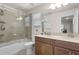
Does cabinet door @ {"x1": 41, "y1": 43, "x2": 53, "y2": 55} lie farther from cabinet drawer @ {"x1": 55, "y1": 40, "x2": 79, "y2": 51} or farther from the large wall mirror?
the large wall mirror

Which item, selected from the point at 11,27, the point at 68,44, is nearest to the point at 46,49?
the point at 68,44

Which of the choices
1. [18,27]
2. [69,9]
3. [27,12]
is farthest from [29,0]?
[69,9]

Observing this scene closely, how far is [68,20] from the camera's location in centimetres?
143

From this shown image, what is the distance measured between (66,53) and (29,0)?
100 centimetres

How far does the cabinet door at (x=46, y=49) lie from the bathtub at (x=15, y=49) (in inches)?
9.8

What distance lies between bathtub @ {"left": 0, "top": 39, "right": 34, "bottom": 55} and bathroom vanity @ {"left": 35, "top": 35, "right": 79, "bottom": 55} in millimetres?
197

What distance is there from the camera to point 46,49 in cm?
150

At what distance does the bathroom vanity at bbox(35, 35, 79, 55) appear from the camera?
1230 mm

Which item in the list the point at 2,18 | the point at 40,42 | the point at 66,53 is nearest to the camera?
the point at 66,53

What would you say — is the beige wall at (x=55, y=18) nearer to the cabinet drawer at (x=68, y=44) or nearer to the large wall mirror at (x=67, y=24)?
the large wall mirror at (x=67, y=24)

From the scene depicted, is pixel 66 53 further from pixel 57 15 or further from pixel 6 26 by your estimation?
pixel 6 26

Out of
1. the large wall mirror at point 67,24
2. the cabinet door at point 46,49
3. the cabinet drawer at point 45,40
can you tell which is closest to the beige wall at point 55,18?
the large wall mirror at point 67,24

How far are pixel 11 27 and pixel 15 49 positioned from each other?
0.38 meters

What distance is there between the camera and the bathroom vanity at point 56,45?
48.4 inches
